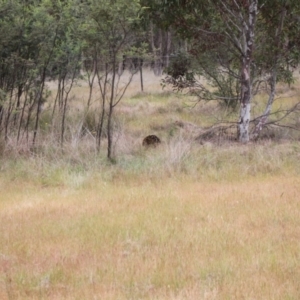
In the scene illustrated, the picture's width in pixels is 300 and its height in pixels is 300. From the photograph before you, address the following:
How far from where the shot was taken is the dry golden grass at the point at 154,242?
169 inches

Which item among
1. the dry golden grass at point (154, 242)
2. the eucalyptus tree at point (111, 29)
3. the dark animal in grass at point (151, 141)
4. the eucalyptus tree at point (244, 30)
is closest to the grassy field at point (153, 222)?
the dry golden grass at point (154, 242)

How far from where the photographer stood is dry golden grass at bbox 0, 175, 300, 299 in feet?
14.0

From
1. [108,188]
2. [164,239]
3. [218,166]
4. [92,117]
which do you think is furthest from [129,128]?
[164,239]

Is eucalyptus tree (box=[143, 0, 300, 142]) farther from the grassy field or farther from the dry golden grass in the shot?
the dry golden grass

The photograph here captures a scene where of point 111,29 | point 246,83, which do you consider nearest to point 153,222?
point 111,29

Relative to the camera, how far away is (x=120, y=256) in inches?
199

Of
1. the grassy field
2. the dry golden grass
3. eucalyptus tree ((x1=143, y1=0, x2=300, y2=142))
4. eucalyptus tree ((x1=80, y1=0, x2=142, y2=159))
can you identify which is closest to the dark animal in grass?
the grassy field

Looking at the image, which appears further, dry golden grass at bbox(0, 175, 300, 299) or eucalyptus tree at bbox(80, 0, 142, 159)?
eucalyptus tree at bbox(80, 0, 142, 159)

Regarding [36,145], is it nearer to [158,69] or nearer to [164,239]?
[164,239]

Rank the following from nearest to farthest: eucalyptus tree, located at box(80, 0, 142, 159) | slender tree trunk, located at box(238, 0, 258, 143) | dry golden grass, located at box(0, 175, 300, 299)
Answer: dry golden grass, located at box(0, 175, 300, 299)
eucalyptus tree, located at box(80, 0, 142, 159)
slender tree trunk, located at box(238, 0, 258, 143)

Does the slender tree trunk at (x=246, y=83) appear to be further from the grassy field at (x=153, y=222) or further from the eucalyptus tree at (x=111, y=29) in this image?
the eucalyptus tree at (x=111, y=29)

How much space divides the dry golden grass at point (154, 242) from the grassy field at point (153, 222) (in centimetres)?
1

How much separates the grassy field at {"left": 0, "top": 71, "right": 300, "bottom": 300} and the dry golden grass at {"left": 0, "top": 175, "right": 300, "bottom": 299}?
0.01 metres

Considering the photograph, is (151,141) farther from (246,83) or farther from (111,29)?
(111,29)
